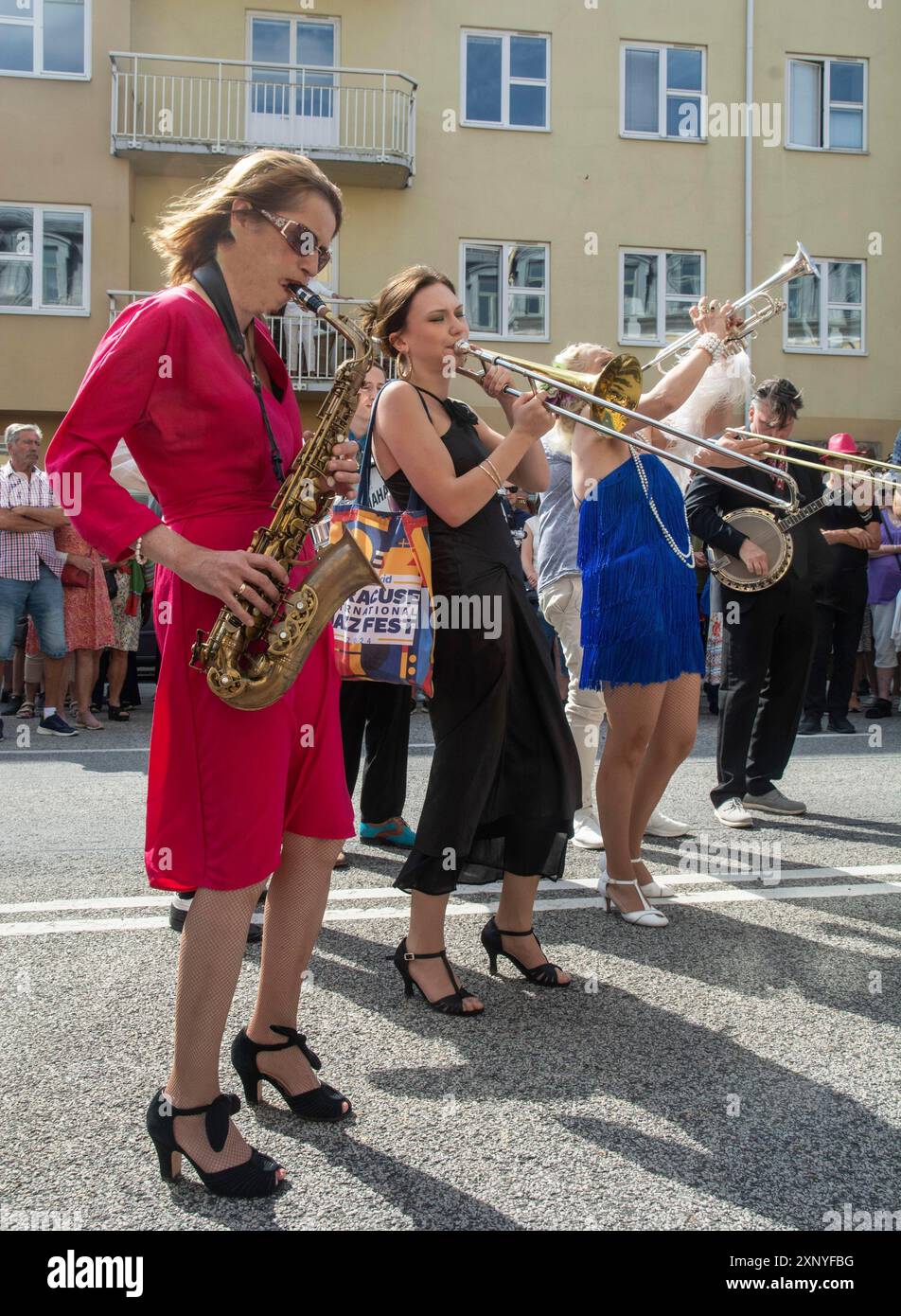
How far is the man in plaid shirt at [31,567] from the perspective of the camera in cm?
986

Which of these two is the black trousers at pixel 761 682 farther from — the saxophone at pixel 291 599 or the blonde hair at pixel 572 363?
the saxophone at pixel 291 599

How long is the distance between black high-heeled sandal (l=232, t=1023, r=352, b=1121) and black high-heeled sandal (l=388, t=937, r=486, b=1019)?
0.63 meters

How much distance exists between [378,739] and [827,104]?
20895 mm

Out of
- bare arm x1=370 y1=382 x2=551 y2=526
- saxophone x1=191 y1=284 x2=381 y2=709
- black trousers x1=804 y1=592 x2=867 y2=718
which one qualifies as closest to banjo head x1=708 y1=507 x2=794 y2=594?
bare arm x1=370 y1=382 x2=551 y2=526

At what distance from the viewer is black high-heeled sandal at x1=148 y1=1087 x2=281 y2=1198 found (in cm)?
238

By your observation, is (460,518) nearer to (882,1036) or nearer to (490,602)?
(490,602)

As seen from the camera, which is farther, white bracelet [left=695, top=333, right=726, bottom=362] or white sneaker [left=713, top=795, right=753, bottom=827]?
white sneaker [left=713, top=795, right=753, bottom=827]

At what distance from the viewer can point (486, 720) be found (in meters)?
3.47

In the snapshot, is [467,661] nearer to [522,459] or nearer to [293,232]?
[522,459]

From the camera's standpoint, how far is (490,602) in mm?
3479

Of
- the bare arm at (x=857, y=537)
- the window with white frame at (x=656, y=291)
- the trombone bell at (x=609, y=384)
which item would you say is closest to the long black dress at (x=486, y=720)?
the trombone bell at (x=609, y=384)

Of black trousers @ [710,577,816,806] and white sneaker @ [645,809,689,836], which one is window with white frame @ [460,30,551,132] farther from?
white sneaker @ [645,809,689,836]

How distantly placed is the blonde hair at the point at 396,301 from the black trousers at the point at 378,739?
1.89 metres
